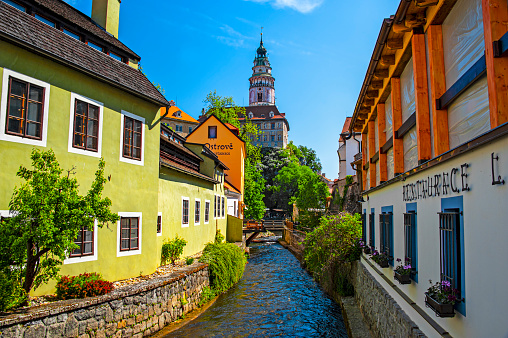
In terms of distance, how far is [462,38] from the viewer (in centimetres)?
570

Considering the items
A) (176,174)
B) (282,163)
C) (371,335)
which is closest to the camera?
(371,335)

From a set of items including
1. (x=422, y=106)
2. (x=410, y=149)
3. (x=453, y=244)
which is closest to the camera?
(x=453, y=244)

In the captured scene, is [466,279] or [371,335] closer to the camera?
[466,279]

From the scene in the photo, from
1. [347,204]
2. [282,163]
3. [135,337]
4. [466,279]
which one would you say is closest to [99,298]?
[135,337]

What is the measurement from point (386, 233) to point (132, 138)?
8.18 meters

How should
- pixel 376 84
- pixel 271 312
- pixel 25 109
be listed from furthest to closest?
pixel 271 312 < pixel 376 84 < pixel 25 109

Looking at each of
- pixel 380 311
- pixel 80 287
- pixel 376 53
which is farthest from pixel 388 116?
pixel 80 287

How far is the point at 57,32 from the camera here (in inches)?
Answer: 419

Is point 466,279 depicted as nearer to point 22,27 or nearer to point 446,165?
point 446,165

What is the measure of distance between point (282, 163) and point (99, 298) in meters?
76.1

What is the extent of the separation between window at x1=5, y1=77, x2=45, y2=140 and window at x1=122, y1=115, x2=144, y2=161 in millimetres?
3041

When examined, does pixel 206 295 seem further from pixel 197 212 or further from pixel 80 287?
pixel 80 287

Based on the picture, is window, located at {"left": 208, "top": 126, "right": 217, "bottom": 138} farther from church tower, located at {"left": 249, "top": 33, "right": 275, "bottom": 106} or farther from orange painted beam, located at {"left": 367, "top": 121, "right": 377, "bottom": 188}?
church tower, located at {"left": 249, "top": 33, "right": 275, "bottom": 106}

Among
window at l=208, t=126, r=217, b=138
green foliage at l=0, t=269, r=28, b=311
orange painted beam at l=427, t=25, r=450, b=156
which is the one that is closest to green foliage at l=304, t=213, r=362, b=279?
orange painted beam at l=427, t=25, r=450, b=156
